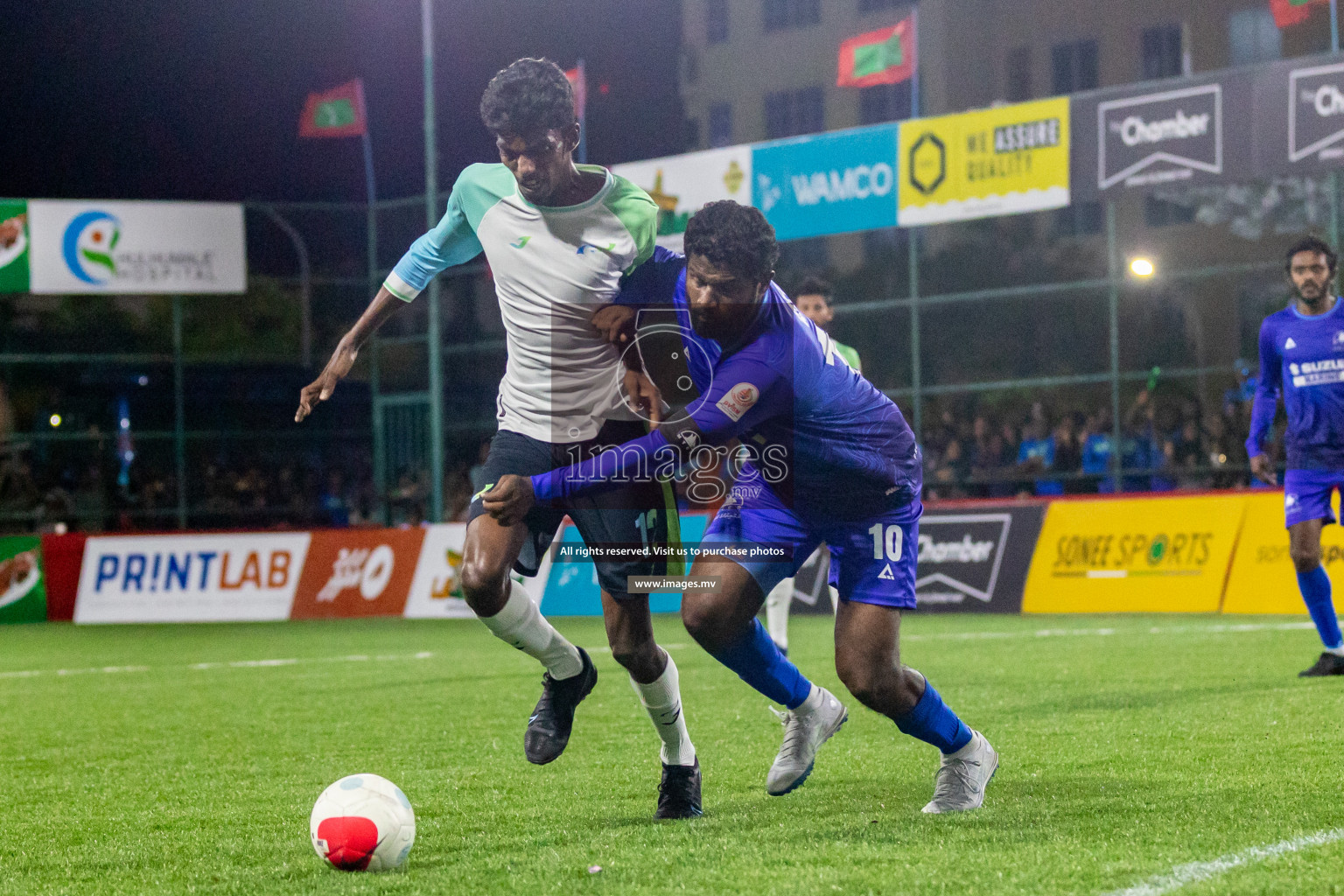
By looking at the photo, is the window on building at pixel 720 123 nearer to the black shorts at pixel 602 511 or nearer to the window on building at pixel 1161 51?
the window on building at pixel 1161 51

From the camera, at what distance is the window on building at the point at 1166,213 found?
24.1 meters

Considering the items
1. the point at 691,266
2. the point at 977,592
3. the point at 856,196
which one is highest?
the point at 856,196

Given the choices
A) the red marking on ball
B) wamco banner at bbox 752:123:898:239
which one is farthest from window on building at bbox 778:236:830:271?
the red marking on ball

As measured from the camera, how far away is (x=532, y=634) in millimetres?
5391

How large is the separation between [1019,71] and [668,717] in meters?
33.6

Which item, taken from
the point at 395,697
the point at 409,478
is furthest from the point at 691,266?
the point at 409,478

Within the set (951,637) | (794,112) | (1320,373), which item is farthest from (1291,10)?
(794,112)

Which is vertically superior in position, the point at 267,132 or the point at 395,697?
the point at 267,132

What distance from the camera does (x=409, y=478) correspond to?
25188 mm

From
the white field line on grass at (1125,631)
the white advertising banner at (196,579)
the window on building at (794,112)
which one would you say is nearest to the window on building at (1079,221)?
the window on building at (794,112)

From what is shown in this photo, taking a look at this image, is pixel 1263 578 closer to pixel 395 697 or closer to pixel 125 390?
pixel 395 697

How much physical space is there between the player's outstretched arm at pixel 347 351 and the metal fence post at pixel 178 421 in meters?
19.5

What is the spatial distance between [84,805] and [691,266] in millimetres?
3197

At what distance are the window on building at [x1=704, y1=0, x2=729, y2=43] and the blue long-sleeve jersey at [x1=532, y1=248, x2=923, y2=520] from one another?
1388 inches
